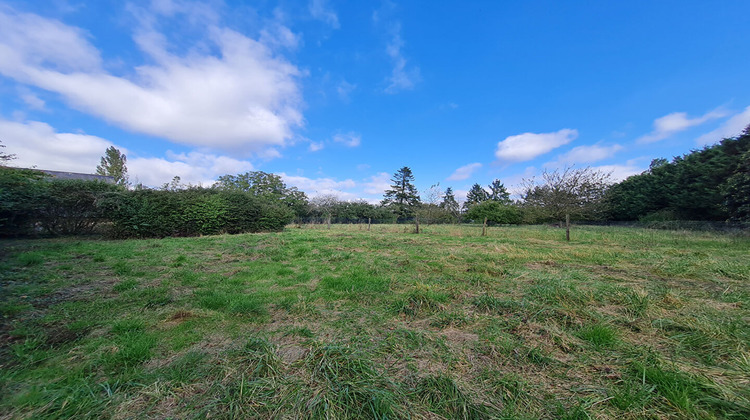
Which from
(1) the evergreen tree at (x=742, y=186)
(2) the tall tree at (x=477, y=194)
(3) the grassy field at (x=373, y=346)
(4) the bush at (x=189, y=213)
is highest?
(2) the tall tree at (x=477, y=194)

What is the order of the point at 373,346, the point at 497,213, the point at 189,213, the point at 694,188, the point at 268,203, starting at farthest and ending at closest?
the point at 497,213
the point at 694,188
the point at 268,203
the point at 189,213
the point at 373,346

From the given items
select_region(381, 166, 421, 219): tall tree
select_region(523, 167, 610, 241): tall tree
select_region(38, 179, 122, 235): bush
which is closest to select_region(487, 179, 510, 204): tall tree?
select_region(381, 166, 421, 219): tall tree

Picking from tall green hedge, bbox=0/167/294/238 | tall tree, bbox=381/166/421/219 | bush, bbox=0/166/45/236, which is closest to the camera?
bush, bbox=0/166/45/236

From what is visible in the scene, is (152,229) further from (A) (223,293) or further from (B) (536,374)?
(B) (536,374)

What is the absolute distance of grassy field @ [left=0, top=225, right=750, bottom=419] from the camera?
1634 millimetres

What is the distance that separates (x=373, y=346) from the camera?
2.34 m

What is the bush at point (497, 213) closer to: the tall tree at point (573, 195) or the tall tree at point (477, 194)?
the tall tree at point (573, 195)

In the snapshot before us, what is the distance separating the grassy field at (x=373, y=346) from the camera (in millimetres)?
1634

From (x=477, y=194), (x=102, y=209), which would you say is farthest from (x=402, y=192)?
(x=102, y=209)

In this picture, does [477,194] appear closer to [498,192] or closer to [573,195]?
[498,192]

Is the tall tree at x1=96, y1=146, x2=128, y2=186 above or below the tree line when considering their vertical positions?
above

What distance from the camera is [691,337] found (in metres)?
2.47

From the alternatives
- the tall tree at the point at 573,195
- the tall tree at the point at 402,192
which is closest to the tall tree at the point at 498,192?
the tall tree at the point at 402,192

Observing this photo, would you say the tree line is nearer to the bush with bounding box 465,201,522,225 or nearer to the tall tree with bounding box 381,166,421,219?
the bush with bounding box 465,201,522,225
